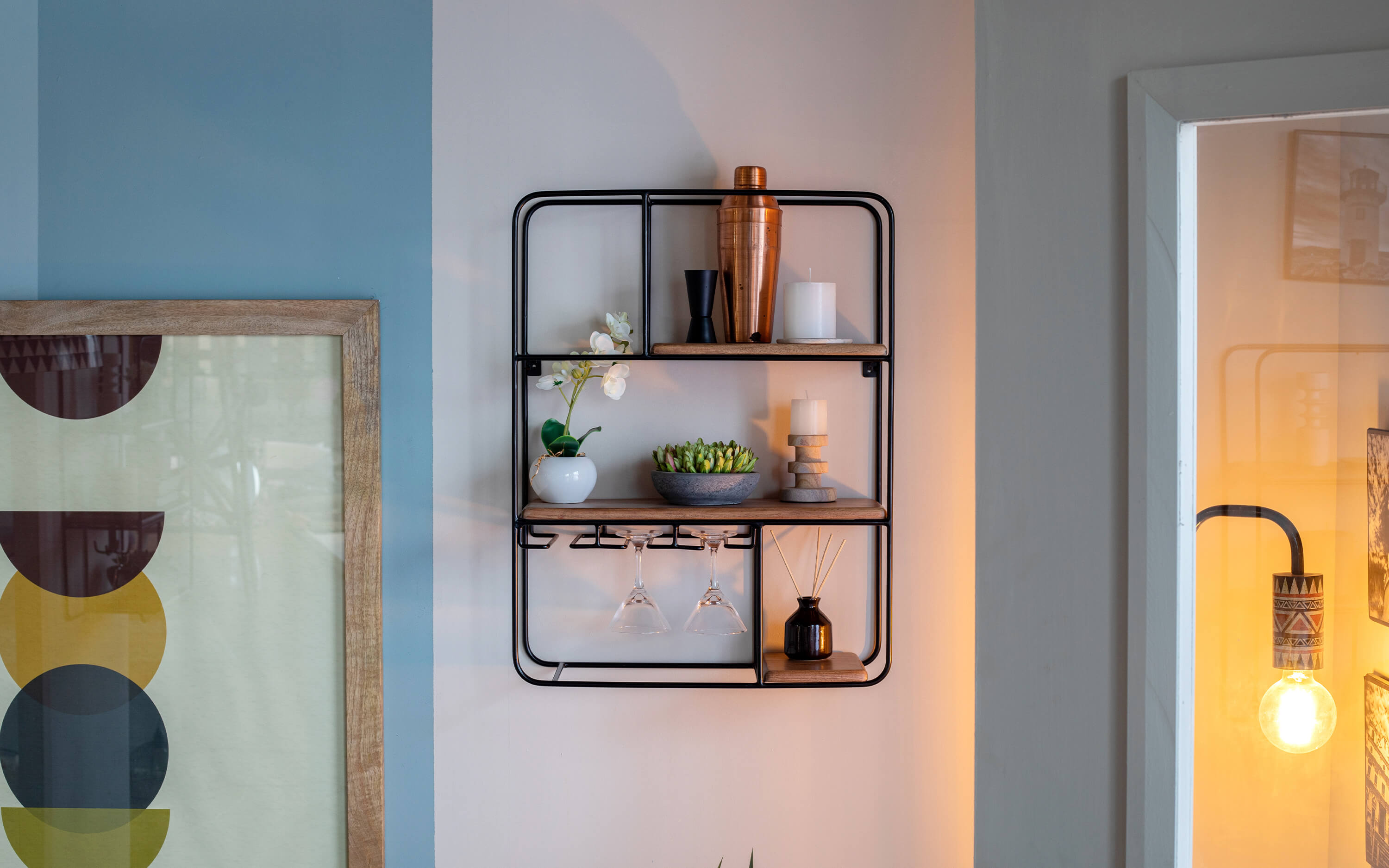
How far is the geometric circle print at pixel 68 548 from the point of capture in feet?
4.09

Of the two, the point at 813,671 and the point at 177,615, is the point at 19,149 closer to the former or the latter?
the point at 177,615

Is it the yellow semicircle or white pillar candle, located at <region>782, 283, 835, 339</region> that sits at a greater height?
white pillar candle, located at <region>782, 283, 835, 339</region>

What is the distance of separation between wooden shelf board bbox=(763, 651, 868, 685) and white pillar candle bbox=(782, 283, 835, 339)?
0.48 metres

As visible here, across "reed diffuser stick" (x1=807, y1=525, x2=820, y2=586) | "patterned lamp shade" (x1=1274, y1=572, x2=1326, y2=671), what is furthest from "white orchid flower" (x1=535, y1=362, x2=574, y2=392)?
"patterned lamp shade" (x1=1274, y1=572, x2=1326, y2=671)

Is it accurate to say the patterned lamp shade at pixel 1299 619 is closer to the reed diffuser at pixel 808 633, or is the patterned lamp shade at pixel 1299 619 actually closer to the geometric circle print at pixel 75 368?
the reed diffuser at pixel 808 633

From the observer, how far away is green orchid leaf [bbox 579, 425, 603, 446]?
1164mm

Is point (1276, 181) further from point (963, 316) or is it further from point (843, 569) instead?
point (843, 569)

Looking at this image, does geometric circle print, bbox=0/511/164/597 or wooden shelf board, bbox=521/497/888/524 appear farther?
geometric circle print, bbox=0/511/164/597

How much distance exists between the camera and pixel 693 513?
3.61ft

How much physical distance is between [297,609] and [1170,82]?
4.50 ft

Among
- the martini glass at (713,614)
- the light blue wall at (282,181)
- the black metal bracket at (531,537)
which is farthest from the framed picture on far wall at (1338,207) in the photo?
the light blue wall at (282,181)

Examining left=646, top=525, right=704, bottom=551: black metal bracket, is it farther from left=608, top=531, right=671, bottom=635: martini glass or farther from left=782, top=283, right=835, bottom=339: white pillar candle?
left=782, top=283, right=835, bottom=339: white pillar candle

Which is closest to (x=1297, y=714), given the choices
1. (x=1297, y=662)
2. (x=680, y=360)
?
(x=1297, y=662)

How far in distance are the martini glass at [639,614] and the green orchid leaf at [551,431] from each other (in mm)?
187
